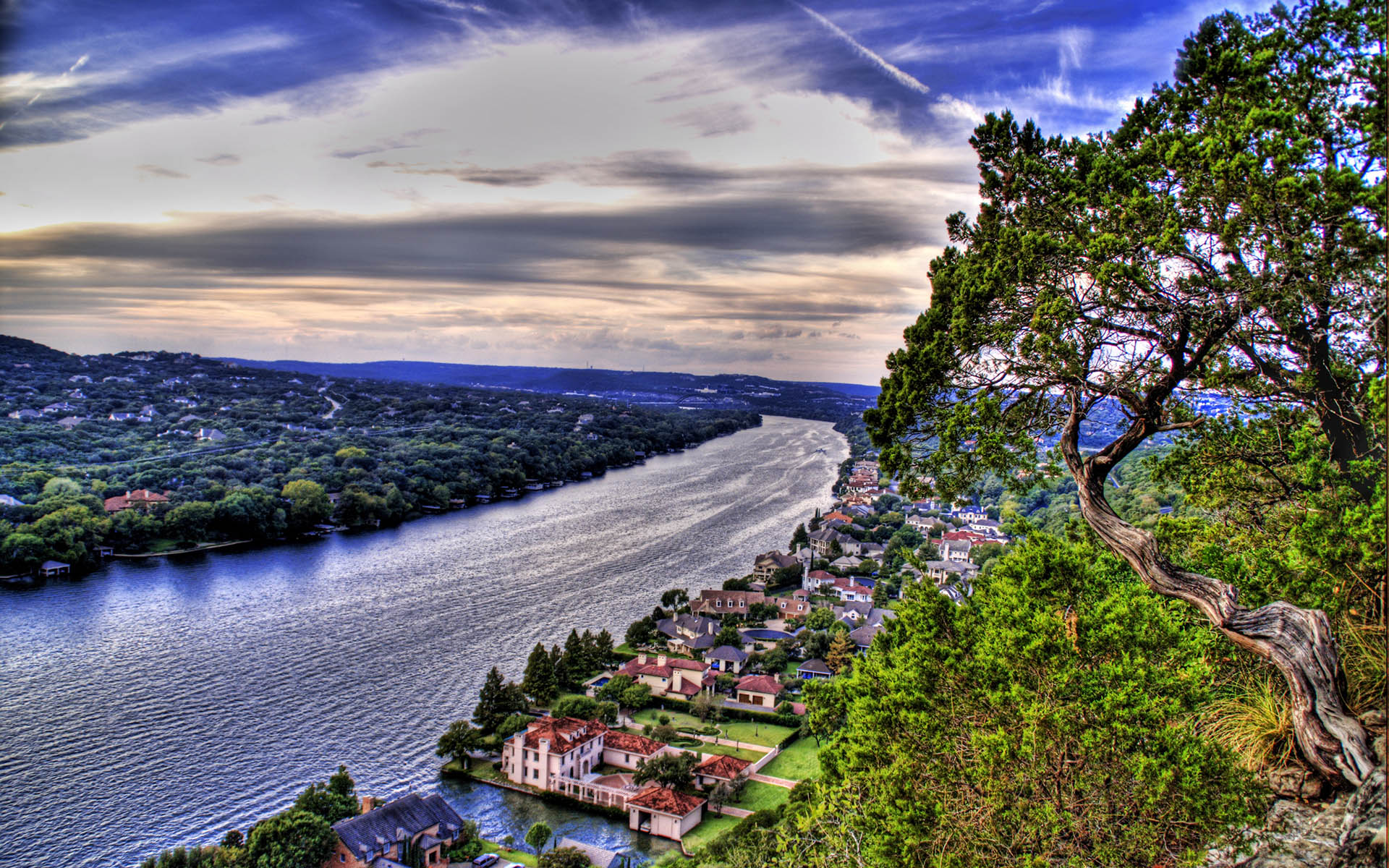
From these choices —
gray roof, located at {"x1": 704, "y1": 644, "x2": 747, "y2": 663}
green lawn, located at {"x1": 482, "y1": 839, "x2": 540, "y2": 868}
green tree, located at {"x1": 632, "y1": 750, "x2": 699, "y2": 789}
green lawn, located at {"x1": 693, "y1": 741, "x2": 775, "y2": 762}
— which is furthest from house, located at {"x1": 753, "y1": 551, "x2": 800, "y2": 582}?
green lawn, located at {"x1": 482, "y1": 839, "x2": 540, "y2": 868}

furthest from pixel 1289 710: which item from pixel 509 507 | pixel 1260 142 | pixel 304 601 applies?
pixel 509 507

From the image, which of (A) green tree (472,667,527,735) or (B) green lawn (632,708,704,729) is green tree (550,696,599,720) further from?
(B) green lawn (632,708,704,729)

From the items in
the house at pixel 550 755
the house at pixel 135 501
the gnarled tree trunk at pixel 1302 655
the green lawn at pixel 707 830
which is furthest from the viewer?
the house at pixel 135 501

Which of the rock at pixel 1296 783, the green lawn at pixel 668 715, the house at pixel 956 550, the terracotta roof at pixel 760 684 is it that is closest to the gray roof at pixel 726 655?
the terracotta roof at pixel 760 684

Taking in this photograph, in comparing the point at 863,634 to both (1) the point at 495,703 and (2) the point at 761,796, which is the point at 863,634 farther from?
(1) the point at 495,703

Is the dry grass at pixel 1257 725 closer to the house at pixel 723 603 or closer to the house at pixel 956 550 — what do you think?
the house at pixel 723 603

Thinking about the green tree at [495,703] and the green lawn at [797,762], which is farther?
the green tree at [495,703]

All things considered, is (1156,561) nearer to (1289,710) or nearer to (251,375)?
(1289,710)
